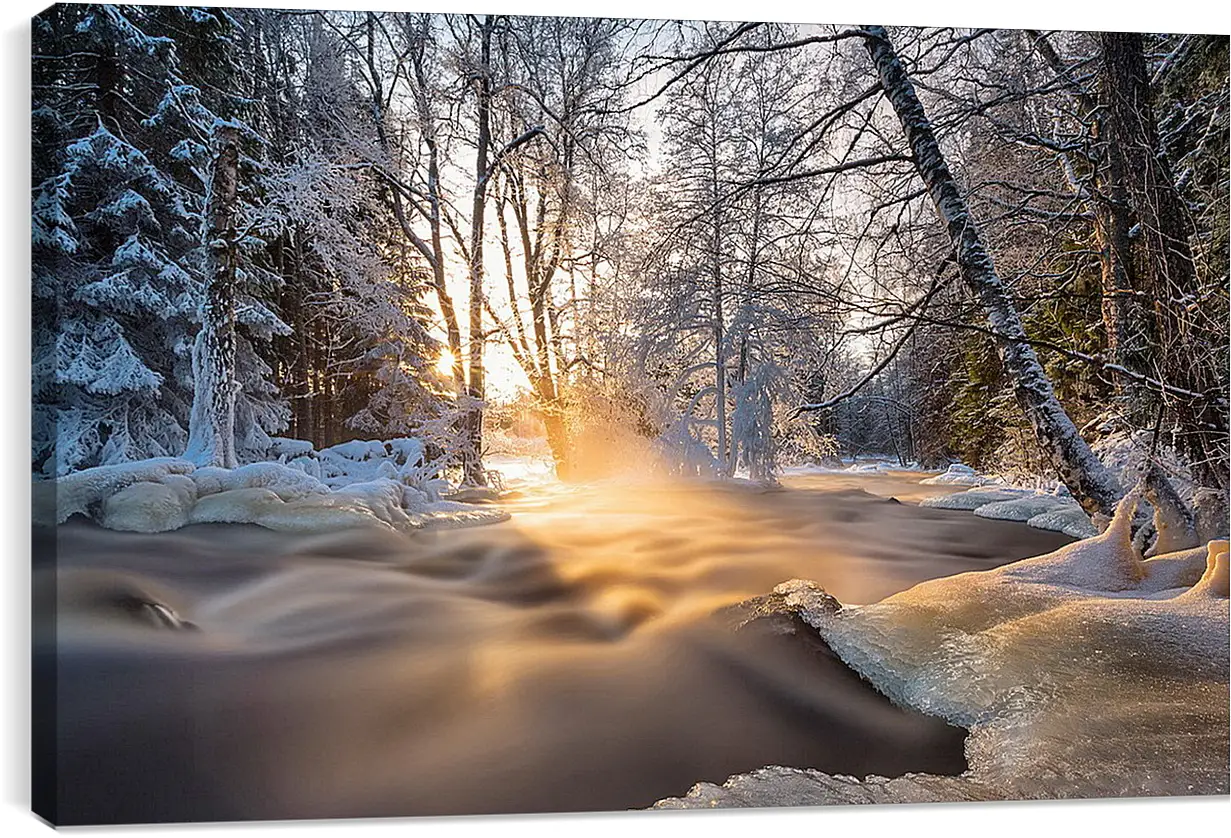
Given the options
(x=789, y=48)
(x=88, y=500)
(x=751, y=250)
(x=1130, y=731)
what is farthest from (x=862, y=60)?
(x=88, y=500)

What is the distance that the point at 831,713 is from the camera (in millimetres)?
3062

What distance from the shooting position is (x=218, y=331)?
3012 mm

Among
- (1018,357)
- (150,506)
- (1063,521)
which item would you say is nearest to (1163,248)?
(1018,357)

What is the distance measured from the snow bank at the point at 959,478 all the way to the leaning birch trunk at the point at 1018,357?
0.84 ft

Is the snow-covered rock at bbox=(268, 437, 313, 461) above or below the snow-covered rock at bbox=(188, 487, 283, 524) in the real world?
above

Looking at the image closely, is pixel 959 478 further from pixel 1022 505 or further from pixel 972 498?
pixel 1022 505

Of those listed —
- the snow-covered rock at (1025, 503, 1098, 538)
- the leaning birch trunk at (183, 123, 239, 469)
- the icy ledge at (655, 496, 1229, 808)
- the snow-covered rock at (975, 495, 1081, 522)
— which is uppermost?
the leaning birch trunk at (183, 123, 239, 469)

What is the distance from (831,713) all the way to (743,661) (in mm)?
326

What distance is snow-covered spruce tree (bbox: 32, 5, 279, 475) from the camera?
2891 mm

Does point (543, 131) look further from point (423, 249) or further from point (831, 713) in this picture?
point (831, 713)

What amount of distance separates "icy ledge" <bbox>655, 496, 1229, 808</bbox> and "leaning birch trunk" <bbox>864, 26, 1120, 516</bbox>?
0.15m

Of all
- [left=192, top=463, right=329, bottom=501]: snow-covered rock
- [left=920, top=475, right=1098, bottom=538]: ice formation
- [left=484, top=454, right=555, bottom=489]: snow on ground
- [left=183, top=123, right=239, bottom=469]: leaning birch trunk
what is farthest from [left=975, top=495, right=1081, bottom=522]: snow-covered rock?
[left=183, top=123, right=239, bottom=469]: leaning birch trunk

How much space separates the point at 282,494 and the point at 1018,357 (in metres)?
2.60

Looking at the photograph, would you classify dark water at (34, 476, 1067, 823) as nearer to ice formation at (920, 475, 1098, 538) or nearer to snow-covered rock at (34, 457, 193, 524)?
snow-covered rock at (34, 457, 193, 524)
